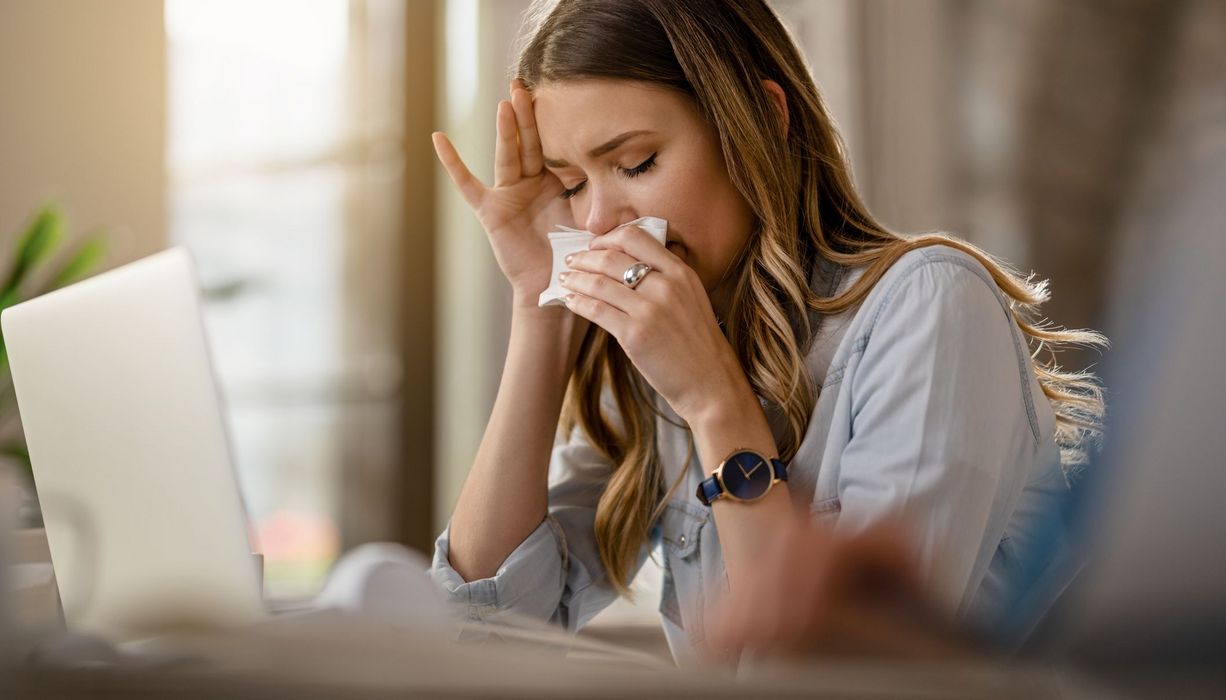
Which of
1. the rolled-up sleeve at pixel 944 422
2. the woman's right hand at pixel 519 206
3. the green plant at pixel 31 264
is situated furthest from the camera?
the green plant at pixel 31 264

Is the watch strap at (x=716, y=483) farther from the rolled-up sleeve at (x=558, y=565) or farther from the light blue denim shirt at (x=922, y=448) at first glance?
the rolled-up sleeve at (x=558, y=565)

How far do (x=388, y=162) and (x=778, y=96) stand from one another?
2.59 meters

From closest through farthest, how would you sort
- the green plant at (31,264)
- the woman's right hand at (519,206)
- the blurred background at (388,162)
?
the woman's right hand at (519,206) → the green plant at (31,264) → the blurred background at (388,162)

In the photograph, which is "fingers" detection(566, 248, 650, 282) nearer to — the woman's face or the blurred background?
the woman's face

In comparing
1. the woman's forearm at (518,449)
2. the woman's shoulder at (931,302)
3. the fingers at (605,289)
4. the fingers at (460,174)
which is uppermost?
the fingers at (460,174)

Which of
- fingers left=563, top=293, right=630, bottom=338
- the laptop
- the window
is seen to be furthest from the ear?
the window

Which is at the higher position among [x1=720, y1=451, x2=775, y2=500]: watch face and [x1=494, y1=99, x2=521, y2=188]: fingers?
[x1=494, y1=99, x2=521, y2=188]: fingers

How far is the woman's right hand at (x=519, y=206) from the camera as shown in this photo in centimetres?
145

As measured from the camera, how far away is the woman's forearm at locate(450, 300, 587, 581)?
4.49 ft

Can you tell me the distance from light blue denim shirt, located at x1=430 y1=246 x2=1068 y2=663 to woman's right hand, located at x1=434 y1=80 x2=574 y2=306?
334 mm

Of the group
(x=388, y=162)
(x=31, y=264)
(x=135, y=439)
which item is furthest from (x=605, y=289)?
(x=388, y=162)

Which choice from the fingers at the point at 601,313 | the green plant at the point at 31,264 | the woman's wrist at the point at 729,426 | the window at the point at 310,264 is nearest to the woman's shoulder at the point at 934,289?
the woman's wrist at the point at 729,426

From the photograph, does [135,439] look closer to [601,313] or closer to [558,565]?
[601,313]

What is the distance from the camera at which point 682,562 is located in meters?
1.35
